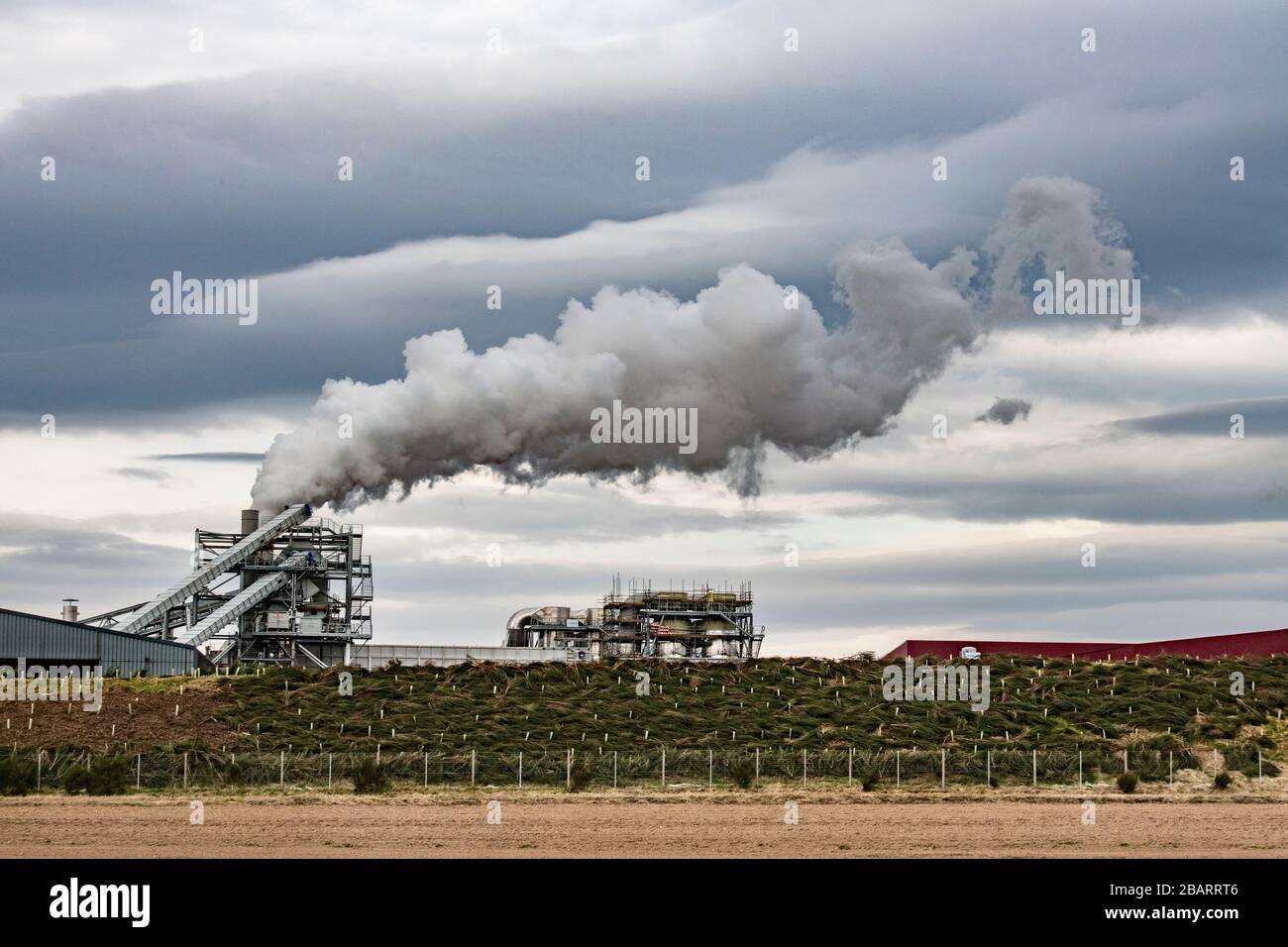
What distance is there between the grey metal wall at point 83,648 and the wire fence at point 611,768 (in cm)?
1315

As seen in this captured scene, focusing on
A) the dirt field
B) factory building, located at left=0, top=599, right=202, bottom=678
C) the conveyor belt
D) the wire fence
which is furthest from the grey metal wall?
the dirt field

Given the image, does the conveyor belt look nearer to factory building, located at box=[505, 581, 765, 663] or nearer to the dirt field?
factory building, located at box=[505, 581, 765, 663]

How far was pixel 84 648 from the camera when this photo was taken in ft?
194

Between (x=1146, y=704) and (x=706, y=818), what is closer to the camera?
(x=706, y=818)

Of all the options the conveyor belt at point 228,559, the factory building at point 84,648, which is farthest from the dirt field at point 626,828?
the conveyor belt at point 228,559

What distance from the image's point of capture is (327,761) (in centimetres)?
4100

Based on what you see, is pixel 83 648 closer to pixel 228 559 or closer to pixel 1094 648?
pixel 228 559

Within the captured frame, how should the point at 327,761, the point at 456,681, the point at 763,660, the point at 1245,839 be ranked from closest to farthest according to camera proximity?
the point at 1245,839 → the point at 327,761 → the point at 456,681 → the point at 763,660

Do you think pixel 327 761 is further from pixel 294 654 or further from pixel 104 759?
pixel 294 654

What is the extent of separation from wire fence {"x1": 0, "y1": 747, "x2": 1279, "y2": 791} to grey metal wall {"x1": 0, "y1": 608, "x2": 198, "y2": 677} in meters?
13.1

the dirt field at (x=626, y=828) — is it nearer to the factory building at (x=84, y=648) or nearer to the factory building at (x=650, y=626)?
the factory building at (x=84, y=648)

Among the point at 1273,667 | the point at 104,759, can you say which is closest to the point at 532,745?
the point at 104,759

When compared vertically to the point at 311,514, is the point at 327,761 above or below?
below

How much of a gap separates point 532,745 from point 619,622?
3504 centimetres
